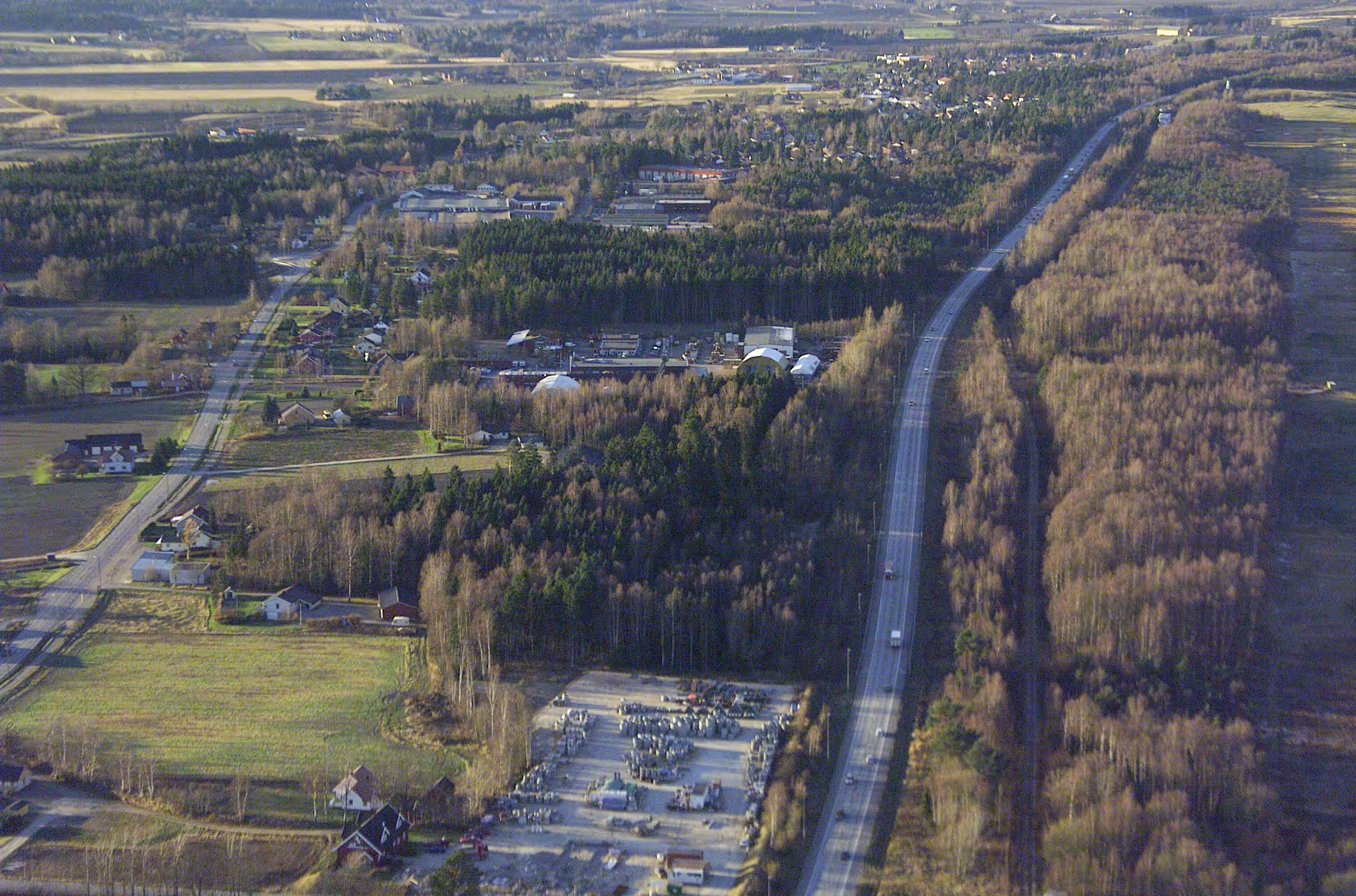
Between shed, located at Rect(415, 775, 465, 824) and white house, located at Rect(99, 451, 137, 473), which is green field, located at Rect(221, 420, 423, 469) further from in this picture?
shed, located at Rect(415, 775, 465, 824)

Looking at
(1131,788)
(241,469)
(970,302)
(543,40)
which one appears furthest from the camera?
(543,40)

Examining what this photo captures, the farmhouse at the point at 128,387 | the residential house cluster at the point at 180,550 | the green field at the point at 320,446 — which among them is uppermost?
the farmhouse at the point at 128,387

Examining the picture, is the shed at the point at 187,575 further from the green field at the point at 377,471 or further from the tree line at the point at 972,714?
the tree line at the point at 972,714

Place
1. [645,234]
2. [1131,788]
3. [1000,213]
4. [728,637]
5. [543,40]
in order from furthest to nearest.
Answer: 1. [543,40]
2. [1000,213]
3. [645,234]
4. [728,637]
5. [1131,788]

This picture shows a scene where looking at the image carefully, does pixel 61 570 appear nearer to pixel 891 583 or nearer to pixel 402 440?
pixel 402 440

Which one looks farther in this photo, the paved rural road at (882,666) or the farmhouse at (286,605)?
the farmhouse at (286,605)

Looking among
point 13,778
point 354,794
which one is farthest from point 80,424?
point 354,794

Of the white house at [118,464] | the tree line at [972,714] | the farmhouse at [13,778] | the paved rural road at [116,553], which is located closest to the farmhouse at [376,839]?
the farmhouse at [13,778]

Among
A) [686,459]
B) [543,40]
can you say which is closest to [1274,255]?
[686,459]
